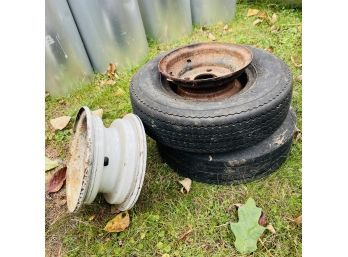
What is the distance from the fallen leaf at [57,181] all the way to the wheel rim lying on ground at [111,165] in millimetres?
371

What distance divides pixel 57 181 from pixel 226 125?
4.82 ft

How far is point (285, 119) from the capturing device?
2520 millimetres

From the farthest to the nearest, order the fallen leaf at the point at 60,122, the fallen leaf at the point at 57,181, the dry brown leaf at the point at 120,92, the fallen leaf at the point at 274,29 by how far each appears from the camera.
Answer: the fallen leaf at the point at 274,29
the dry brown leaf at the point at 120,92
the fallen leaf at the point at 60,122
the fallen leaf at the point at 57,181

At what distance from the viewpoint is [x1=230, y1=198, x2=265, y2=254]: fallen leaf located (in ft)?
6.95

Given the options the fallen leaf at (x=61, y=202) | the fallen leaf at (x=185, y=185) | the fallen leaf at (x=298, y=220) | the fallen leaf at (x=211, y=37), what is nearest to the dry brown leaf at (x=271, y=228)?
the fallen leaf at (x=298, y=220)

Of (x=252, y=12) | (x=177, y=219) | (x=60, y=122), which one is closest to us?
(x=177, y=219)

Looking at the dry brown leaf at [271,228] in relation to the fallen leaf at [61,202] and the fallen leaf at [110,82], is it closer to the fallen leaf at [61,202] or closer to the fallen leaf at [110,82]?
the fallen leaf at [61,202]

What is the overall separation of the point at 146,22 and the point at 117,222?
2.59 metres

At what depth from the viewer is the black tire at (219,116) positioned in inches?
83.9

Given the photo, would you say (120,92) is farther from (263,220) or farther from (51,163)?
(263,220)

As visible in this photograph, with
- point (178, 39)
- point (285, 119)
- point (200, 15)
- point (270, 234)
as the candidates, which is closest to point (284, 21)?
point (200, 15)

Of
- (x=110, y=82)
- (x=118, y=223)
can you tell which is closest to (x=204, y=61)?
(x=110, y=82)

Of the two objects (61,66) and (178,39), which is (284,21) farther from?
(61,66)

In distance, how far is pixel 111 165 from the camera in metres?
2.23
